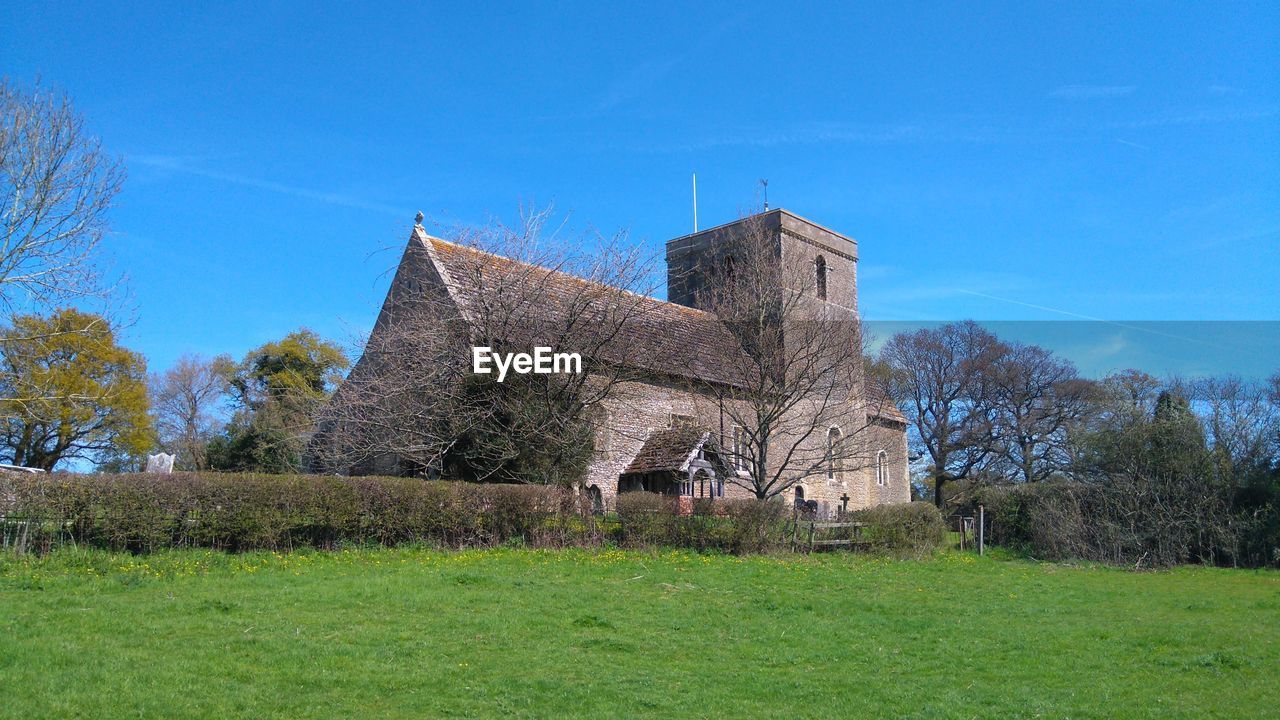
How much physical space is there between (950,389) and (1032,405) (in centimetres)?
455

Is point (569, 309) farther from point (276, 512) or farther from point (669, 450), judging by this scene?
point (276, 512)

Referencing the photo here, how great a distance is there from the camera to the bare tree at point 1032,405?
47.7 m

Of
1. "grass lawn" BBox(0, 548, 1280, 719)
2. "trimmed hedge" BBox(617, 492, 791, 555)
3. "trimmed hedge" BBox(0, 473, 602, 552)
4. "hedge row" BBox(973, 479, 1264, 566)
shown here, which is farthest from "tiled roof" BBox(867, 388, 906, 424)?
"grass lawn" BBox(0, 548, 1280, 719)

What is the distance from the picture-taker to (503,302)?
20844mm

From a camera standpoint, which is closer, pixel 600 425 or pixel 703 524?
pixel 703 524

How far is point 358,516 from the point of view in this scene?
1534 centimetres

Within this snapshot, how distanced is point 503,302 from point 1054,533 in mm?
15152

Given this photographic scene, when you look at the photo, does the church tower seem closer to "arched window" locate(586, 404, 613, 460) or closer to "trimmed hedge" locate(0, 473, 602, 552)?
"arched window" locate(586, 404, 613, 460)

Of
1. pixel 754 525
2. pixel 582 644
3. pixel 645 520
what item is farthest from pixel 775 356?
pixel 582 644

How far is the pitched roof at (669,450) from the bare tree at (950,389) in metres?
26.4

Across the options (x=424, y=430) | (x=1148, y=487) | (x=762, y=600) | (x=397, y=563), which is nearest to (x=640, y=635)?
(x=762, y=600)

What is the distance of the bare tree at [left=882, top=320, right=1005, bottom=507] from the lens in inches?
1927

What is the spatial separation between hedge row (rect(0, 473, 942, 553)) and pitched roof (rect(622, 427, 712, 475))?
239 inches

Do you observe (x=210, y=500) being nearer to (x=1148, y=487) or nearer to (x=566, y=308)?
(x=566, y=308)
